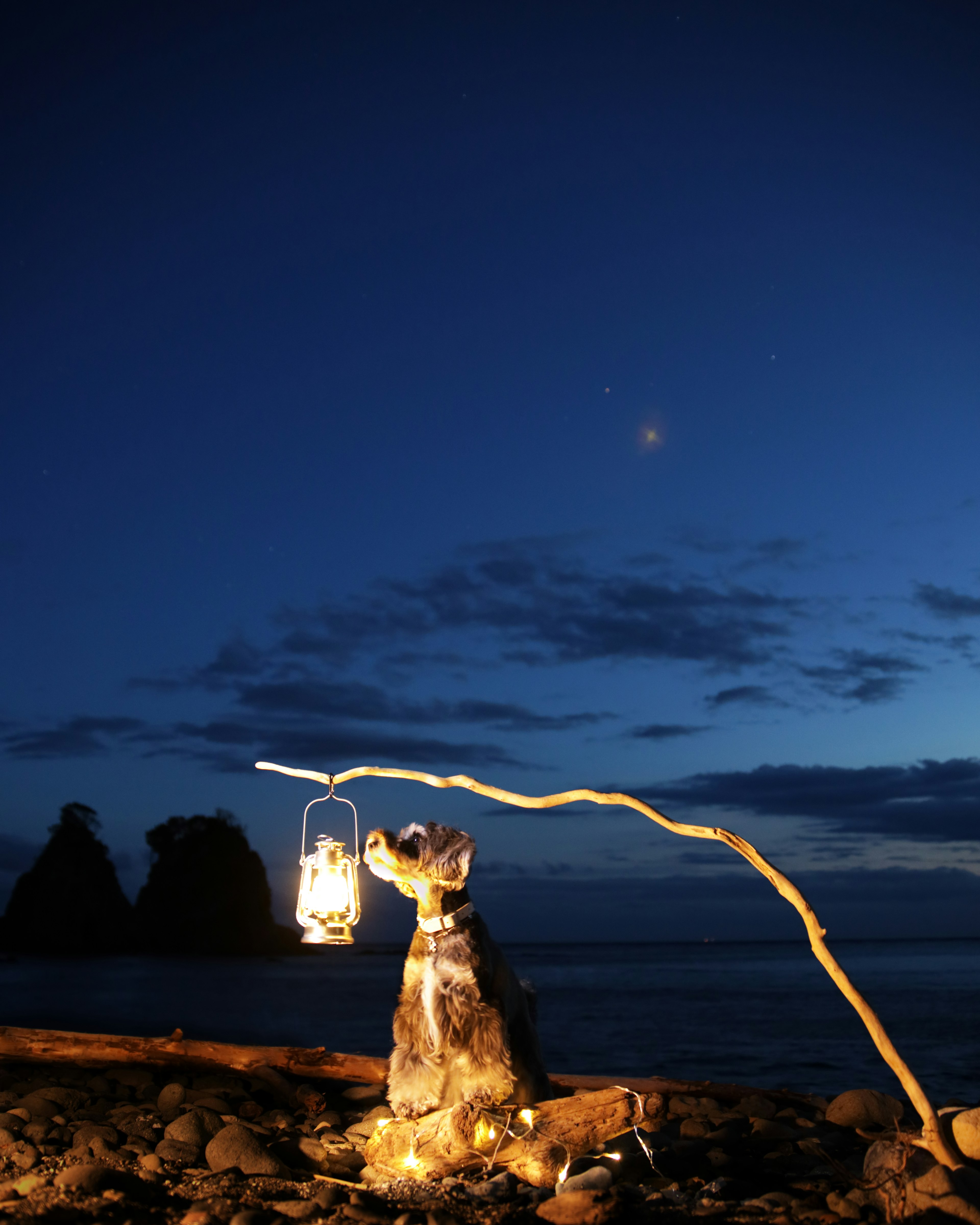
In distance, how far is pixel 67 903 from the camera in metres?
62.0

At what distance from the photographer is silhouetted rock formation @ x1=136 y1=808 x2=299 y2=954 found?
216 ft

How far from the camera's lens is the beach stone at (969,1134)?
4352 millimetres

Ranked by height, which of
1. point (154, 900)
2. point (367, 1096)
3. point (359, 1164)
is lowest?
point (154, 900)

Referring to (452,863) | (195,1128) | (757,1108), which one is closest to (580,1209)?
(452,863)

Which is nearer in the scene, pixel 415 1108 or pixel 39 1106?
pixel 415 1108

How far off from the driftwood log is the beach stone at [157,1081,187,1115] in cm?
33

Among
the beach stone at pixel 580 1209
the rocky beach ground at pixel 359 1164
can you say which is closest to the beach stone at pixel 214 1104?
the rocky beach ground at pixel 359 1164

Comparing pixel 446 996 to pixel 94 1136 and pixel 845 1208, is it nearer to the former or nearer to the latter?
pixel 845 1208

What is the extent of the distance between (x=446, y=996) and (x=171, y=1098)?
3.11m

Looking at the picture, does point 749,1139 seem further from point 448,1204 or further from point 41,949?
point 41,949

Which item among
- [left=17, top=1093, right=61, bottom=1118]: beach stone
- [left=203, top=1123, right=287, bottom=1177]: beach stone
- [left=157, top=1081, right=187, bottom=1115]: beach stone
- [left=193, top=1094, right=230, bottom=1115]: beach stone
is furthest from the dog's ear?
[left=17, top=1093, right=61, bottom=1118]: beach stone

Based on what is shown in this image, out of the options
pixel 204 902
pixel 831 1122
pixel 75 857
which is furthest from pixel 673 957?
pixel 831 1122

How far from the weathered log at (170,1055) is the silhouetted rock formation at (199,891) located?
6327cm

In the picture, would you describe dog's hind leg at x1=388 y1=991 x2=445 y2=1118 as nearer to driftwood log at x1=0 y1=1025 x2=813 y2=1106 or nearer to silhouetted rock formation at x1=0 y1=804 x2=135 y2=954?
driftwood log at x1=0 y1=1025 x2=813 y2=1106
